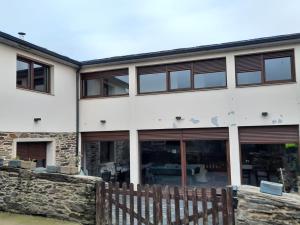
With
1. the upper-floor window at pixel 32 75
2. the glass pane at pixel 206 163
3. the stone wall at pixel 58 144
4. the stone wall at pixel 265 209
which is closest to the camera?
the stone wall at pixel 265 209

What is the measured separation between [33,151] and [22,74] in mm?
3279

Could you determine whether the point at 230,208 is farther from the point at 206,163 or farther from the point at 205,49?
the point at 205,49

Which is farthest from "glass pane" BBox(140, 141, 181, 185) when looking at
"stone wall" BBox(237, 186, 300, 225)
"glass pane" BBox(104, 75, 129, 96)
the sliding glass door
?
"stone wall" BBox(237, 186, 300, 225)

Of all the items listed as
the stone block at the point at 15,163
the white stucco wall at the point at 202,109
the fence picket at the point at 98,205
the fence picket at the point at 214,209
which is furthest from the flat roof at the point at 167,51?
the fence picket at the point at 214,209

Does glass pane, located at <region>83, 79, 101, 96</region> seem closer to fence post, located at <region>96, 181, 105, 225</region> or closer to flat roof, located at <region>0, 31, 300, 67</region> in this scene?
flat roof, located at <region>0, 31, 300, 67</region>

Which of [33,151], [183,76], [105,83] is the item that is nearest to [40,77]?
[105,83]

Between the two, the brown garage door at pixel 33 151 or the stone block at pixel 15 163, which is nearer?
the stone block at pixel 15 163

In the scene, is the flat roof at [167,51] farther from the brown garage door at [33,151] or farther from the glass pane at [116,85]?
the brown garage door at [33,151]

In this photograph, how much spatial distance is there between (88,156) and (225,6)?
12.3 meters

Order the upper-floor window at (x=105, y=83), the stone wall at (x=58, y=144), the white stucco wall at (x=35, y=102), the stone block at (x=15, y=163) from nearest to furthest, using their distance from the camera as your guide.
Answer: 1. the stone block at (x=15, y=163)
2. the stone wall at (x=58, y=144)
3. the white stucco wall at (x=35, y=102)
4. the upper-floor window at (x=105, y=83)

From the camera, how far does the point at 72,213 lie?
8.43 metres

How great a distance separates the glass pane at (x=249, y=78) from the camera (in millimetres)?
12348

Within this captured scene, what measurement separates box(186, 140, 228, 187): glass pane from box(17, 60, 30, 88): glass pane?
7455 mm

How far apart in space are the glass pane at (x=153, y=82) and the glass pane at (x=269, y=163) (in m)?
4.51
